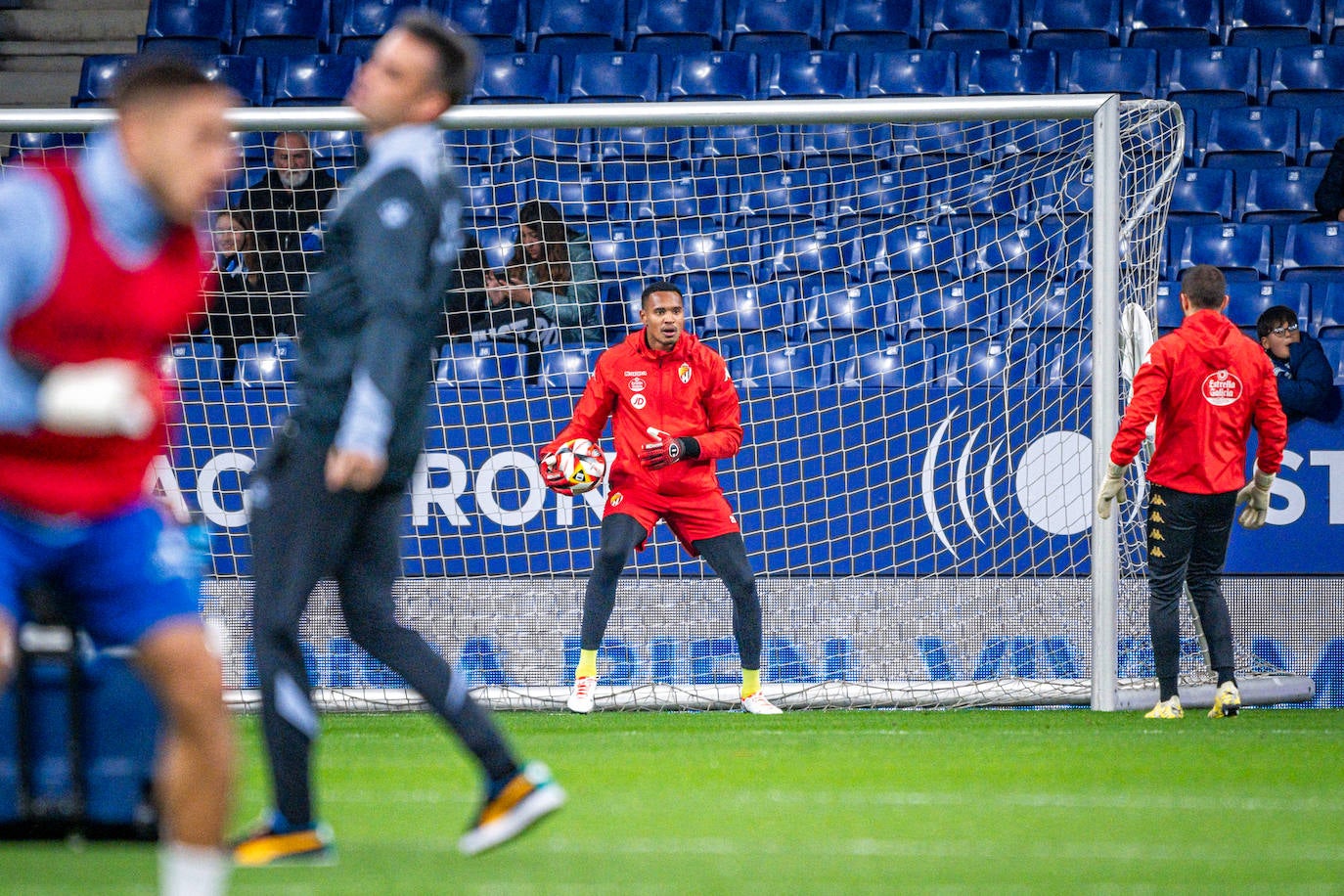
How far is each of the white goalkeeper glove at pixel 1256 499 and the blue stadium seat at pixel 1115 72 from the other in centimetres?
472

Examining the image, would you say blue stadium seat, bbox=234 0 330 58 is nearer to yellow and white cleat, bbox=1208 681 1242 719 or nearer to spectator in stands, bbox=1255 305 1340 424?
spectator in stands, bbox=1255 305 1340 424

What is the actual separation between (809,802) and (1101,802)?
0.82m

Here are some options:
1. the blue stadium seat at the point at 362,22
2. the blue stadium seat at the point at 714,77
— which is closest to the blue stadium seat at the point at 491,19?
the blue stadium seat at the point at 362,22

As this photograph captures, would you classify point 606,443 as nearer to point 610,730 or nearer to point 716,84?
point 610,730

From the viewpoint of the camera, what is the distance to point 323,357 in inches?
152

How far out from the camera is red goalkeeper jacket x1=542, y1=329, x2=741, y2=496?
327 inches

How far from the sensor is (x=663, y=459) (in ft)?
26.3

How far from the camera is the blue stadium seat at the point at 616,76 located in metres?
12.2

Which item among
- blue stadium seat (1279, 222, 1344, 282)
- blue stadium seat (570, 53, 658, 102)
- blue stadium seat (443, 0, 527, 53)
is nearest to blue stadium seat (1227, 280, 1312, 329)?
blue stadium seat (1279, 222, 1344, 282)

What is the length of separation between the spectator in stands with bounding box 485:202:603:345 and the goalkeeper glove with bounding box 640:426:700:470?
1.08 meters

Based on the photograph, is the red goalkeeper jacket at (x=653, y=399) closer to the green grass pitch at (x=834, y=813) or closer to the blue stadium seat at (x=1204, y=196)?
the green grass pitch at (x=834, y=813)

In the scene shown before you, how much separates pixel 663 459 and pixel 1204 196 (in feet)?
18.2

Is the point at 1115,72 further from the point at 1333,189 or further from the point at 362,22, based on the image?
the point at 362,22

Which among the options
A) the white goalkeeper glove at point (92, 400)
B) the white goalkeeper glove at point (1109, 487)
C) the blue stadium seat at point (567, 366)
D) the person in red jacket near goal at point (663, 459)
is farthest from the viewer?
the blue stadium seat at point (567, 366)
